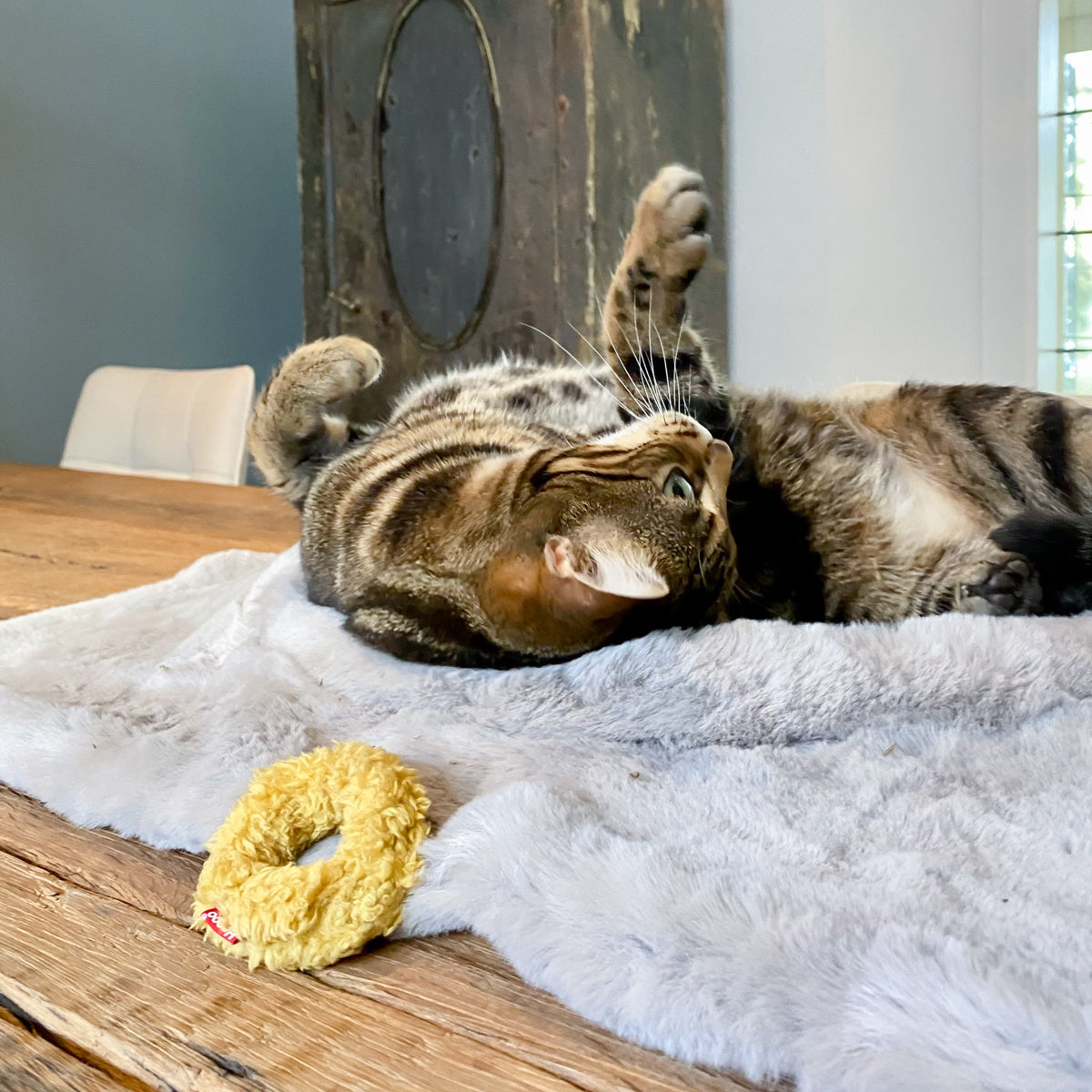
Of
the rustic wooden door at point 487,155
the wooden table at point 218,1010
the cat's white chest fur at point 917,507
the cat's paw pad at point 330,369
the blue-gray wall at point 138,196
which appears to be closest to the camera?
the wooden table at point 218,1010

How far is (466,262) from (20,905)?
2.48 metres

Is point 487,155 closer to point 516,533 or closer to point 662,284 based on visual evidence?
point 662,284

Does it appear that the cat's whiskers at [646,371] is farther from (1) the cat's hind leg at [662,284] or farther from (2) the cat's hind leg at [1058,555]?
(2) the cat's hind leg at [1058,555]

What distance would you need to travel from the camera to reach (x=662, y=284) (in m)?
1.13

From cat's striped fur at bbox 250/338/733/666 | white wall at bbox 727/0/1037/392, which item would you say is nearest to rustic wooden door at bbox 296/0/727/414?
white wall at bbox 727/0/1037/392

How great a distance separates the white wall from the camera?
267 cm

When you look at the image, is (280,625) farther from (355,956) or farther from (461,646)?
(355,956)

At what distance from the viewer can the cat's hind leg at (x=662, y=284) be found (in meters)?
1.11

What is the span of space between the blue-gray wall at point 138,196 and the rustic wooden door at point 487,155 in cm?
57

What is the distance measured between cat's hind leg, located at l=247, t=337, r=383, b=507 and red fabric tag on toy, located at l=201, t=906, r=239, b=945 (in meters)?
0.79

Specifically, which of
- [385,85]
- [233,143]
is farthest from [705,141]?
[233,143]

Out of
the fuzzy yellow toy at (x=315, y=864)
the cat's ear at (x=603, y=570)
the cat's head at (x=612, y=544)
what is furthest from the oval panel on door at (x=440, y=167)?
the fuzzy yellow toy at (x=315, y=864)

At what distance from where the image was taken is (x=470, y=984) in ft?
1.47

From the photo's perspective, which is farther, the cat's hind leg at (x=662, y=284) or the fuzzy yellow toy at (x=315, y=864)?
the cat's hind leg at (x=662, y=284)
